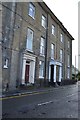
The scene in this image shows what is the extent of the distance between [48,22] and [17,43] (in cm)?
986

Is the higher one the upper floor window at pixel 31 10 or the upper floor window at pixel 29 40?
the upper floor window at pixel 31 10

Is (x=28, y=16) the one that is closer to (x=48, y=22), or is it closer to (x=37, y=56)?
(x=37, y=56)

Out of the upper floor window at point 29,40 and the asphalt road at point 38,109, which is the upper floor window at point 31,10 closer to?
the upper floor window at point 29,40

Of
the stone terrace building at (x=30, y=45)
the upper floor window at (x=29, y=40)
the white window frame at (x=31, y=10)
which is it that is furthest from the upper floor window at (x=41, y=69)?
the white window frame at (x=31, y=10)

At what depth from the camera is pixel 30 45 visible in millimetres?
21438

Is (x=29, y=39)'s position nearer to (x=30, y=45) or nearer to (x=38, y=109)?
(x=30, y=45)

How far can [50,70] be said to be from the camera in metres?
27.4

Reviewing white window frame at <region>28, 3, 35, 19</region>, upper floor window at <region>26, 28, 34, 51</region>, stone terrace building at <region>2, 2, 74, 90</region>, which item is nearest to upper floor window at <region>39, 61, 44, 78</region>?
stone terrace building at <region>2, 2, 74, 90</region>

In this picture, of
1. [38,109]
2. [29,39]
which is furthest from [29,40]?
[38,109]

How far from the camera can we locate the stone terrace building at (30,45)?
56.4 feet

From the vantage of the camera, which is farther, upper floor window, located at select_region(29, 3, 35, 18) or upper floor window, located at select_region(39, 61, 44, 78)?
upper floor window, located at select_region(39, 61, 44, 78)

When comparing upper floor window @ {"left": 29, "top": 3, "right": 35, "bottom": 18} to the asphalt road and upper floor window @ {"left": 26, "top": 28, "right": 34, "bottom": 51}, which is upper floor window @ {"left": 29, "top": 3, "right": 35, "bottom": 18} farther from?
the asphalt road

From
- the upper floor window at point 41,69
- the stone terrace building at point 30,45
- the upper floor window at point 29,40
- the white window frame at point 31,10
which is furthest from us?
the upper floor window at point 41,69

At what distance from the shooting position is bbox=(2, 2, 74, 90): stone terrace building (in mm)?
17188
